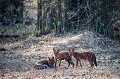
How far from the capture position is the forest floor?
14.9 m

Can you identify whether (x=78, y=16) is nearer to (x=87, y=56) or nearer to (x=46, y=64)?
(x=46, y=64)

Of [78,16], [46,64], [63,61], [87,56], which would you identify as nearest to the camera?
[87,56]

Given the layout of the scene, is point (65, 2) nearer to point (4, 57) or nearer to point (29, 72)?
point (4, 57)

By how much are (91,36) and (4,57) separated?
676 cm

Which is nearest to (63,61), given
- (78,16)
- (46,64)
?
(46,64)

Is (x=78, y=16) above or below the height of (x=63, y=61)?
above

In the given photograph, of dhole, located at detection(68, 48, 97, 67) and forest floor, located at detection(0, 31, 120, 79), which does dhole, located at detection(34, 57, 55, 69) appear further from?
dhole, located at detection(68, 48, 97, 67)

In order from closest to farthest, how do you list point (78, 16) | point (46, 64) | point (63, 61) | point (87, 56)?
point (87, 56) < point (46, 64) < point (63, 61) < point (78, 16)

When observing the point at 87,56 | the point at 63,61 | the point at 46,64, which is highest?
the point at 87,56

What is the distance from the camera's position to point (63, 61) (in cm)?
1894

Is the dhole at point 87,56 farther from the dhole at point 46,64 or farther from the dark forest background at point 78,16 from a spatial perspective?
the dark forest background at point 78,16

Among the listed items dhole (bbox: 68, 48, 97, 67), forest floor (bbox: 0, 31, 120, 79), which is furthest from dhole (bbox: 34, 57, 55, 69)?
dhole (bbox: 68, 48, 97, 67)

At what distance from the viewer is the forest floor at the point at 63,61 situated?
14.9 meters

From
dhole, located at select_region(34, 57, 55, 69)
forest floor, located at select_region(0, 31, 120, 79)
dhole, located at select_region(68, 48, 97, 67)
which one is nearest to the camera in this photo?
forest floor, located at select_region(0, 31, 120, 79)
